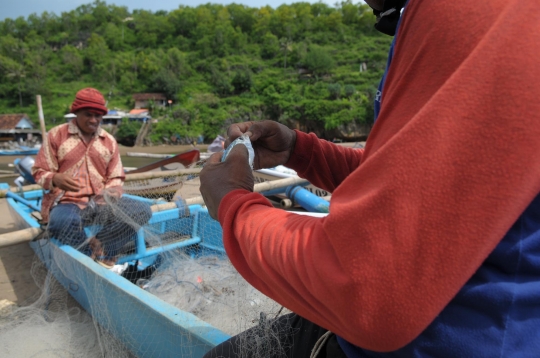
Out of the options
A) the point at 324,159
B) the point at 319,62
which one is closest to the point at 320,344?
the point at 324,159

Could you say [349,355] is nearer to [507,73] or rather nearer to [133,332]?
[507,73]

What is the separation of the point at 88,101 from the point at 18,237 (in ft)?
4.77

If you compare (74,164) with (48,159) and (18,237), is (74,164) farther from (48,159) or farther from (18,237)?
(18,237)

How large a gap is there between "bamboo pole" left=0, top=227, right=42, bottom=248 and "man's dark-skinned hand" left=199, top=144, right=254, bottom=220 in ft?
9.33

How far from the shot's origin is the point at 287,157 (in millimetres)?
1602

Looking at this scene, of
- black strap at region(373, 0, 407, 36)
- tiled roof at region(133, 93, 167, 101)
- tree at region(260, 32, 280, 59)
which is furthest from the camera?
tree at region(260, 32, 280, 59)

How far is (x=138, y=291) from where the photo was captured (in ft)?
7.54

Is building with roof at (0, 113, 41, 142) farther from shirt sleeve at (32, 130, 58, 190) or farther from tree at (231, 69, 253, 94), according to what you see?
shirt sleeve at (32, 130, 58, 190)

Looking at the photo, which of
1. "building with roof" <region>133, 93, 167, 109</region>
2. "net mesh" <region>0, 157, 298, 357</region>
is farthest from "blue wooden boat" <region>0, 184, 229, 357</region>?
"building with roof" <region>133, 93, 167, 109</region>

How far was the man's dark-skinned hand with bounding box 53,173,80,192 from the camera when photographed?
3.63 metres

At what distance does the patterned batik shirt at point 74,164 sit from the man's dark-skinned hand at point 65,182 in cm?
12

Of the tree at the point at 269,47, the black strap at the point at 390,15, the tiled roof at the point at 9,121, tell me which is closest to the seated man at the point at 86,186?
the black strap at the point at 390,15

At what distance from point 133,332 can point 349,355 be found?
1.89 metres

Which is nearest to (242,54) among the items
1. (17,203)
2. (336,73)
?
(336,73)
